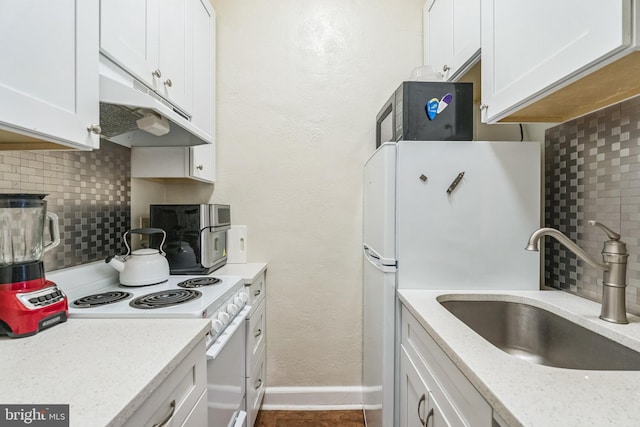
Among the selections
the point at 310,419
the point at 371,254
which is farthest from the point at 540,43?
the point at 310,419

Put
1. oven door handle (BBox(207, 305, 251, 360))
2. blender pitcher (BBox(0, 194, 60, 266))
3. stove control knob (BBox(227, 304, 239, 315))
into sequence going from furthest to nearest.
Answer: stove control knob (BBox(227, 304, 239, 315)) → oven door handle (BBox(207, 305, 251, 360)) → blender pitcher (BBox(0, 194, 60, 266))

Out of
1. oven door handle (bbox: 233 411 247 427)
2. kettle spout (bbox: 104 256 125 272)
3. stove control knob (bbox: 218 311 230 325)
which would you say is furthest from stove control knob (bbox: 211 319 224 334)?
kettle spout (bbox: 104 256 125 272)

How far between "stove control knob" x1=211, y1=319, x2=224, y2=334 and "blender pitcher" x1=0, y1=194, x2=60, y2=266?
1.87 ft

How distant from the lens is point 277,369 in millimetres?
1959

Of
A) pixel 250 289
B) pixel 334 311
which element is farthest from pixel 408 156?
pixel 334 311

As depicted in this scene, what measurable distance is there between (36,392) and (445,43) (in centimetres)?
206

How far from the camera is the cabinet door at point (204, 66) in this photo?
166cm

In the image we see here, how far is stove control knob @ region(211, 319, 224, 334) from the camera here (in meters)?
1.03

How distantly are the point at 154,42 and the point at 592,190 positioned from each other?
1925 millimetres

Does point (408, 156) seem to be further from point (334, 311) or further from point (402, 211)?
point (334, 311)

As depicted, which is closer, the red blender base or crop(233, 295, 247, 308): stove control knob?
the red blender base

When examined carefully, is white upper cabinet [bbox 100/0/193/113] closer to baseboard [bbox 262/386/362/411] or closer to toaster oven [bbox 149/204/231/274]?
toaster oven [bbox 149/204/231/274]

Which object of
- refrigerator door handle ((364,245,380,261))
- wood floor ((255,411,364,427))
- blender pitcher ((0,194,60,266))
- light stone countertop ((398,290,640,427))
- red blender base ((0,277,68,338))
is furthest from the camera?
wood floor ((255,411,364,427))

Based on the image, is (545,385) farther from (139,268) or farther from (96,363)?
(139,268)
